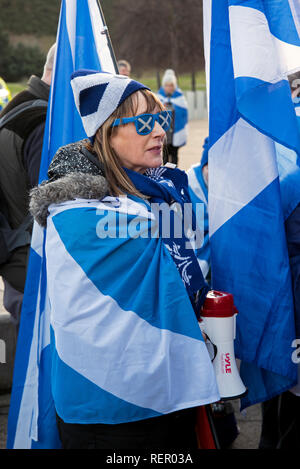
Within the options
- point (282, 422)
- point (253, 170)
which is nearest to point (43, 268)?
point (253, 170)

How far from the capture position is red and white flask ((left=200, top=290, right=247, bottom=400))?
2.01m

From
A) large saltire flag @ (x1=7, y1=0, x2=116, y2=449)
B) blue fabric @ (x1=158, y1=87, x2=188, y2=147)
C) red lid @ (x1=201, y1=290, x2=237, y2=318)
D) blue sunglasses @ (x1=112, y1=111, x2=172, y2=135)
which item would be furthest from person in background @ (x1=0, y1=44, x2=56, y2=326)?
blue fabric @ (x1=158, y1=87, x2=188, y2=147)

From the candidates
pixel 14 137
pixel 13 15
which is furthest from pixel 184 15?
pixel 14 137

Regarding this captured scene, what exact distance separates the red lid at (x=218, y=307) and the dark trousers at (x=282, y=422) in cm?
92

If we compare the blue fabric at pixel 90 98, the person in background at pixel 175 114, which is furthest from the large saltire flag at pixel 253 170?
the person in background at pixel 175 114

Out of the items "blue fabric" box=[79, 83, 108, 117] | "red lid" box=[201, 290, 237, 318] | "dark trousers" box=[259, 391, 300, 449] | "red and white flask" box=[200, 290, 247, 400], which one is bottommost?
"dark trousers" box=[259, 391, 300, 449]

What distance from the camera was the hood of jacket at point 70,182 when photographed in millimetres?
1887

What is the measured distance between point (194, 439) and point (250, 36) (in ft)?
4.72

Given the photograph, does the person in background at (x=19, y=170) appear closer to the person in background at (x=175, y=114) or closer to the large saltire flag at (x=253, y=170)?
the large saltire flag at (x=253, y=170)

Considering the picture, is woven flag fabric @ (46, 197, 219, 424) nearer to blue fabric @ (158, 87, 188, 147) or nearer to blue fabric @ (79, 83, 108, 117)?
blue fabric @ (79, 83, 108, 117)

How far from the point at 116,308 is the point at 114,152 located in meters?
0.52

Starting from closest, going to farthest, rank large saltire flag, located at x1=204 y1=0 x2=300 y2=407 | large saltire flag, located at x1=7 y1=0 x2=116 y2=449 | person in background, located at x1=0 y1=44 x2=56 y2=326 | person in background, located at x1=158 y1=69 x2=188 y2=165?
large saltire flag, located at x1=204 y1=0 x2=300 y2=407 < large saltire flag, located at x1=7 y1=0 x2=116 y2=449 < person in background, located at x1=0 y1=44 x2=56 y2=326 < person in background, located at x1=158 y1=69 x2=188 y2=165

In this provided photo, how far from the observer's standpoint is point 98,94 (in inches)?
77.8

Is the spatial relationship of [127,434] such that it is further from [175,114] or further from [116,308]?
[175,114]
